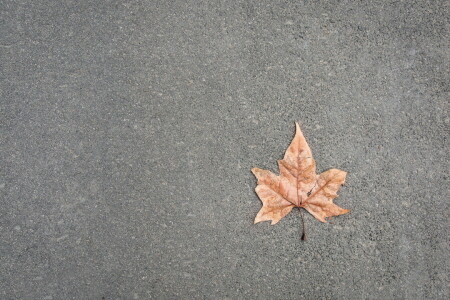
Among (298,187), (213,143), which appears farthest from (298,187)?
(213,143)

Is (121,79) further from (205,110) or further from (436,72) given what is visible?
(436,72)

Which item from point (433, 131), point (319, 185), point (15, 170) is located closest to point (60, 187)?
point (15, 170)
